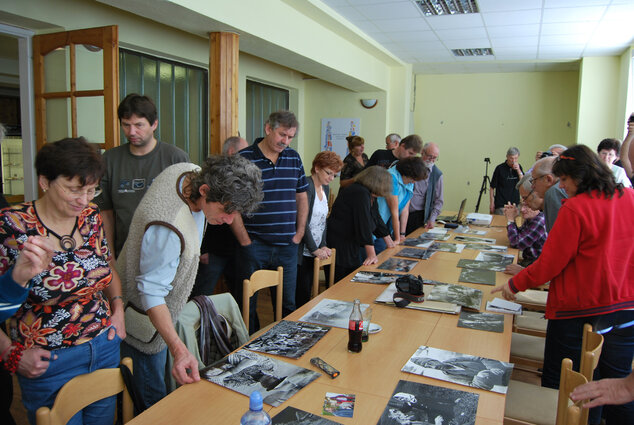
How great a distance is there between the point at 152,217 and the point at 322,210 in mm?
1977

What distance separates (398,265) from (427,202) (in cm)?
181

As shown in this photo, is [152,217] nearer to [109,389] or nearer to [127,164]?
[109,389]

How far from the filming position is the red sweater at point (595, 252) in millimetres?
1975

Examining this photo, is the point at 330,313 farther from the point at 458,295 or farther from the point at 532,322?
the point at 532,322

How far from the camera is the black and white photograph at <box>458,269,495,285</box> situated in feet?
9.21

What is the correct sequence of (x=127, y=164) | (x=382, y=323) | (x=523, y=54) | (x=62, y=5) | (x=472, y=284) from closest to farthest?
(x=382, y=323)
(x=127, y=164)
(x=472, y=284)
(x=62, y=5)
(x=523, y=54)

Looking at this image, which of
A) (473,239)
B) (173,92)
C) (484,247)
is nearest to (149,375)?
(484,247)

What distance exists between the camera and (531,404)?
1946 mm

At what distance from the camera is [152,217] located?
1545mm

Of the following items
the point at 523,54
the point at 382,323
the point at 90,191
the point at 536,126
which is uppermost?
the point at 523,54

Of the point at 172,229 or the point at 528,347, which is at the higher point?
the point at 172,229

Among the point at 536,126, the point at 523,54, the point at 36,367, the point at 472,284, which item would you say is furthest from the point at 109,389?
the point at 536,126

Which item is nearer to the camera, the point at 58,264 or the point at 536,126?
the point at 58,264

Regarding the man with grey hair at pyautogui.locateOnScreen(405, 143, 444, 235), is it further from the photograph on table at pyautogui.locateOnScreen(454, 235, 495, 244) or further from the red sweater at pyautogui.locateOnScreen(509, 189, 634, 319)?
the red sweater at pyautogui.locateOnScreen(509, 189, 634, 319)
